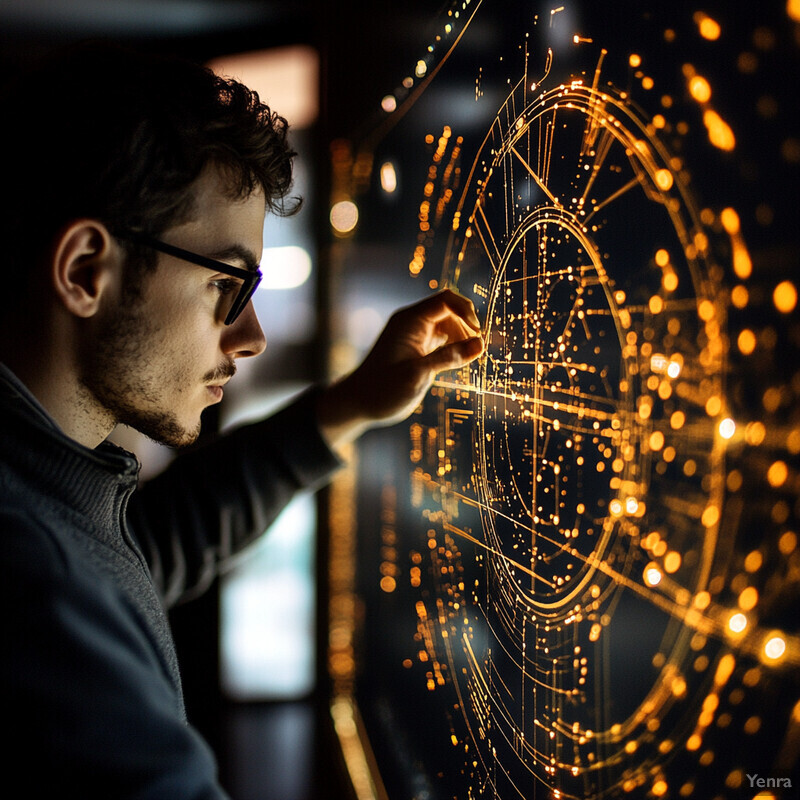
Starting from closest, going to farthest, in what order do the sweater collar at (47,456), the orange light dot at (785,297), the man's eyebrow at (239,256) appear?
the orange light dot at (785,297) → the sweater collar at (47,456) → the man's eyebrow at (239,256)

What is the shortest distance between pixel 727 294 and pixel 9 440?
523 millimetres

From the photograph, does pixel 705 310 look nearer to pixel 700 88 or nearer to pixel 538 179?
pixel 700 88

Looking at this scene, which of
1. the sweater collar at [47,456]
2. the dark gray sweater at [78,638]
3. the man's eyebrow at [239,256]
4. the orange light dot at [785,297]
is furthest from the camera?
the man's eyebrow at [239,256]

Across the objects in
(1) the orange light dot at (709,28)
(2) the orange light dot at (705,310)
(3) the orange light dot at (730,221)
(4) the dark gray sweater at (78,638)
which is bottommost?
(4) the dark gray sweater at (78,638)

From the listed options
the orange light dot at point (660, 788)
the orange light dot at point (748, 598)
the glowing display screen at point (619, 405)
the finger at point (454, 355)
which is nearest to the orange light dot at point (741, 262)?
the glowing display screen at point (619, 405)

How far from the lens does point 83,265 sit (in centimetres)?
61

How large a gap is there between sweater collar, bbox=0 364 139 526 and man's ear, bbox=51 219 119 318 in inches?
3.6

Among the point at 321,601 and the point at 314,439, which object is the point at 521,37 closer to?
the point at 314,439

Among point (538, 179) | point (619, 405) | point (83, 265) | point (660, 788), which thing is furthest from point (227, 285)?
point (660, 788)

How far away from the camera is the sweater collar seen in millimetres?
531

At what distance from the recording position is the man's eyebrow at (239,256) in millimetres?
Result: 655

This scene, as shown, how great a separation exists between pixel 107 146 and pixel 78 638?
0.45 meters

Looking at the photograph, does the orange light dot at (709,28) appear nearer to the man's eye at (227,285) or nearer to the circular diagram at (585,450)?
the circular diagram at (585,450)

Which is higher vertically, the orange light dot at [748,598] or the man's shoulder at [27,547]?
the orange light dot at [748,598]
